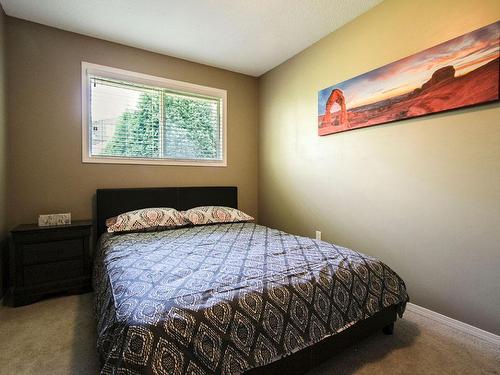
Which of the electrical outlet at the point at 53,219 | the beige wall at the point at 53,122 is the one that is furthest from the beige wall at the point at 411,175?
the electrical outlet at the point at 53,219

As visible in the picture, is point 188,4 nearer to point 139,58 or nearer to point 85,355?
point 139,58

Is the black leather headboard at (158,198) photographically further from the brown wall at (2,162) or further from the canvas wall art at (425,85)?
the canvas wall art at (425,85)

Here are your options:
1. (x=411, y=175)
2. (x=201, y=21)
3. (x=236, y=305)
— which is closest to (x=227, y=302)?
(x=236, y=305)

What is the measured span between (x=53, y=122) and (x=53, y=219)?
39.6 inches

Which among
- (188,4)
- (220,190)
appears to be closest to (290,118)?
(220,190)

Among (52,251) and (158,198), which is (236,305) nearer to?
(52,251)

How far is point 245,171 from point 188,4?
7.01ft

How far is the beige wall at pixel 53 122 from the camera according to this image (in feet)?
8.04

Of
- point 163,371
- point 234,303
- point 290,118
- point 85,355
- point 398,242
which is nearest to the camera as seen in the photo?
point 163,371

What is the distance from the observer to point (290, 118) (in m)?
3.27

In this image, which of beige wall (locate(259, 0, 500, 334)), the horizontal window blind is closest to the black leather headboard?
the horizontal window blind

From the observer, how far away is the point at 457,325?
181 centimetres

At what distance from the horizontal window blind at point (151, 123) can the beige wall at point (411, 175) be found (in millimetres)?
1211

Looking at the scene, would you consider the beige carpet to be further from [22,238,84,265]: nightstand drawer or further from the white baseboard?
[22,238,84,265]: nightstand drawer
